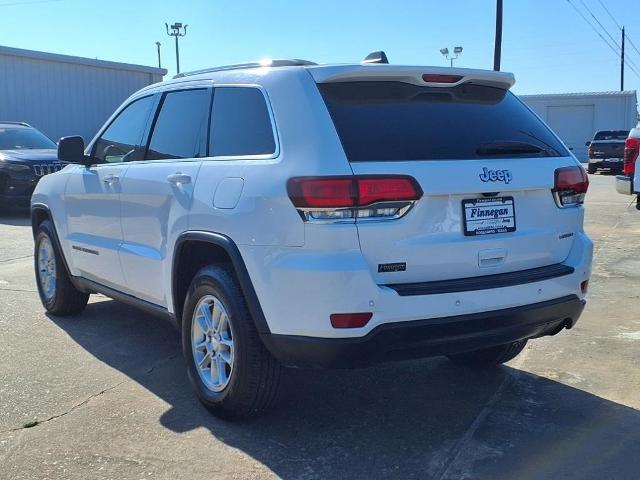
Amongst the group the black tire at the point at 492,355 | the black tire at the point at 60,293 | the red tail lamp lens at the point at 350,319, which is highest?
the red tail lamp lens at the point at 350,319

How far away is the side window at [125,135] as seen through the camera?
15.9ft

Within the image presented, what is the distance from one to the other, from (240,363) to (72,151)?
102 inches

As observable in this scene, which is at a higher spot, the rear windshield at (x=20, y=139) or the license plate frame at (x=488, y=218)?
the rear windshield at (x=20, y=139)

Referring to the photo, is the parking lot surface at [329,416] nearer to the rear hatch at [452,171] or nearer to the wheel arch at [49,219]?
the wheel arch at [49,219]

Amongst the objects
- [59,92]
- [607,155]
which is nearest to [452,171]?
[59,92]

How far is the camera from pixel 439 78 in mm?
3715

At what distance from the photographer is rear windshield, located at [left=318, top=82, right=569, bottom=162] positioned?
3396mm

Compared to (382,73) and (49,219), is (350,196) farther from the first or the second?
(49,219)

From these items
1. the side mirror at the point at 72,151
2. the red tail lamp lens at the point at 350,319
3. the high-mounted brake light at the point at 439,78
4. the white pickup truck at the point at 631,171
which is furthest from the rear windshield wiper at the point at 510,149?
the white pickup truck at the point at 631,171

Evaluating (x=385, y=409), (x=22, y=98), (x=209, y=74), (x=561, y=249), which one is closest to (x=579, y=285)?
(x=561, y=249)

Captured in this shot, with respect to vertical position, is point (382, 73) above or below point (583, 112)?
below

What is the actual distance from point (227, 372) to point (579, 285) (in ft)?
6.36

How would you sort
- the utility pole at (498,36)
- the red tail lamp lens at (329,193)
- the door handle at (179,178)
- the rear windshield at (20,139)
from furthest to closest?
the utility pole at (498,36) → the rear windshield at (20,139) → the door handle at (179,178) → the red tail lamp lens at (329,193)

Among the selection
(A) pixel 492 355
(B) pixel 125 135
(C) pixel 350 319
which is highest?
(B) pixel 125 135
